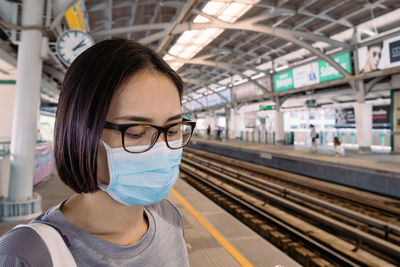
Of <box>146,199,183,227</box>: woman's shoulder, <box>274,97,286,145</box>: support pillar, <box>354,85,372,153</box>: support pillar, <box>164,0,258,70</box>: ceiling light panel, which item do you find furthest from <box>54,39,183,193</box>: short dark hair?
<box>274,97,286,145</box>: support pillar

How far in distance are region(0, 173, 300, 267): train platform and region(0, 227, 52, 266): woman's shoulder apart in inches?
90.6

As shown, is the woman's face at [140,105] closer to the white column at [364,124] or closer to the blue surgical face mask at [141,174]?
the blue surgical face mask at [141,174]

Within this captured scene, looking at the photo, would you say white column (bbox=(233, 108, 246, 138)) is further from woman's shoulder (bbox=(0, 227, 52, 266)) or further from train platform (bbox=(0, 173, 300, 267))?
woman's shoulder (bbox=(0, 227, 52, 266))

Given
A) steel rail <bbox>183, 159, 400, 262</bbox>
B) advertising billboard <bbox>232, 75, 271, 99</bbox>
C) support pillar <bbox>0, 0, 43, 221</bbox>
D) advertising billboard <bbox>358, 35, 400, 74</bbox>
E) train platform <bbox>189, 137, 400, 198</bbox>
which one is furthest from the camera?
advertising billboard <bbox>232, 75, 271, 99</bbox>

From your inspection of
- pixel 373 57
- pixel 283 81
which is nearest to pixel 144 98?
pixel 373 57

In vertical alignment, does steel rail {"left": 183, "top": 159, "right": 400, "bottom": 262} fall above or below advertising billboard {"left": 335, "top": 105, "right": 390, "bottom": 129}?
below

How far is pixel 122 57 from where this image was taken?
2.97 ft

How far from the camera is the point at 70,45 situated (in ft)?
17.2

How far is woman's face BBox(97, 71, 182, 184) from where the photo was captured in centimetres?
90

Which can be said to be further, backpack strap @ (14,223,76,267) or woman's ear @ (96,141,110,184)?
woman's ear @ (96,141,110,184)

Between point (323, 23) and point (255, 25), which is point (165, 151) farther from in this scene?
point (323, 23)

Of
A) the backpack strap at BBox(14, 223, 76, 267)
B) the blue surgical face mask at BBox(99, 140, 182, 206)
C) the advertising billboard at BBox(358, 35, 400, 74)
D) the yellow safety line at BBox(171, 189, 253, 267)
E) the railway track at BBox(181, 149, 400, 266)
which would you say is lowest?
the railway track at BBox(181, 149, 400, 266)

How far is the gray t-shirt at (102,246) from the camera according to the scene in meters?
0.65

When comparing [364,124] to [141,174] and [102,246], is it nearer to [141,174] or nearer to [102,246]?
[141,174]
